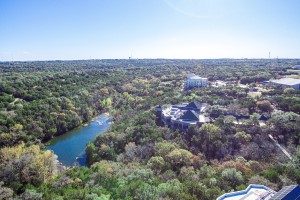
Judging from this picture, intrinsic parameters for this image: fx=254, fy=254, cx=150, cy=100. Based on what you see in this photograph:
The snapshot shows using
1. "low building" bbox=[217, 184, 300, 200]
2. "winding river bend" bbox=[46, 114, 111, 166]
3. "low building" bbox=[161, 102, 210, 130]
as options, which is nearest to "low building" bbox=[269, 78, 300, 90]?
"low building" bbox=[161, 102, 210, 130]

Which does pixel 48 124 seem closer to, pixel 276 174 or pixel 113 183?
pixel 113 183

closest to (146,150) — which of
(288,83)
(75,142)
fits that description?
(75,142)

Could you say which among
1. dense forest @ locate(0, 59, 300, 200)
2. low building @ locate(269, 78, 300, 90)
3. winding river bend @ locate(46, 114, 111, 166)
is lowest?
winding river bend @ locate(46, 114, 111, 166)

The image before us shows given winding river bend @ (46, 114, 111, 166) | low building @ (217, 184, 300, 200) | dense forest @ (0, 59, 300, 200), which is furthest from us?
→ winding river bend @ (46, 114, 111, 166)

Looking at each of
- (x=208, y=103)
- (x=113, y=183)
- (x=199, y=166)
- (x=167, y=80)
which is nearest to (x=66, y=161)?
(x=113, y=183)

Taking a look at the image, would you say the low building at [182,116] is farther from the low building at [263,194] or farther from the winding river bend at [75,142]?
the low building at [263,194]

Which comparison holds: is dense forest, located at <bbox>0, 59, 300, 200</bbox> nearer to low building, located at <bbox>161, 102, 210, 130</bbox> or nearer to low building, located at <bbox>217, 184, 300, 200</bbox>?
low building, located at <bbox>161, 102, 210, 130</bbox>

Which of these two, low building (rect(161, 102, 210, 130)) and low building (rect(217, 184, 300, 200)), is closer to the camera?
low building (rect(217, 184, 300, 200))
